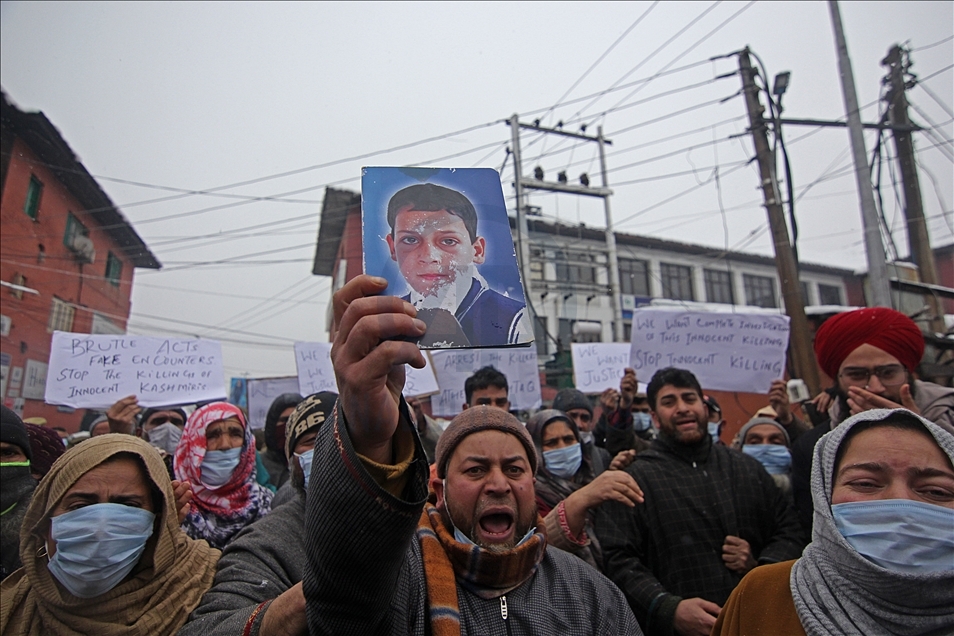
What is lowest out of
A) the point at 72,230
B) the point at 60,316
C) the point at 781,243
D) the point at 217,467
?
the point at 217,467

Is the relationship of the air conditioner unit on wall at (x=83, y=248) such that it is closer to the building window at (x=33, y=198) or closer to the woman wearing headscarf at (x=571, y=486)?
the building window at (x=33, y=198)

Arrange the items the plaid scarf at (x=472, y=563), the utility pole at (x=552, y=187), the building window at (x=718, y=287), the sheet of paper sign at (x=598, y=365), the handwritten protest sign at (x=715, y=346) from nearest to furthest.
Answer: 1. the plaid scarf at (x=472, y=563)
2. the handwritten protest sign at (x=715, y=346)
3. the sheet of paper sign at (x=598, y=365)
4. the utility pole at (x=552, y=187)
5. the building window at (x=718, y=287)

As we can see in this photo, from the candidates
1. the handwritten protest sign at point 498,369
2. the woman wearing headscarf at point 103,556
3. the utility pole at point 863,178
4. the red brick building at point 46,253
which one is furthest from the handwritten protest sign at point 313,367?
the red brick building at point 46,253

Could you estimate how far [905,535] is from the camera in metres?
1.53

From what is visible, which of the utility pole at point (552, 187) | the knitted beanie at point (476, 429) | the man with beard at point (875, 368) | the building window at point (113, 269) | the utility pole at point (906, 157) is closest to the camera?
the knitted beanie at point (476, 429)

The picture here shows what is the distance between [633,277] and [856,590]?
2872 cm

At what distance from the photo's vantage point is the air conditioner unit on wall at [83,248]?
16.8 m

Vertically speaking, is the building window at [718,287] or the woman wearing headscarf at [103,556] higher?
the building window at [718,287]

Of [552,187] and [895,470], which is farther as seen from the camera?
[552,187]

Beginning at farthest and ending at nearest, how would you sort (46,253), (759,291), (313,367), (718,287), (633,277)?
(759,291) → (718,287) → (633,277) → (46,253) → (313,367)

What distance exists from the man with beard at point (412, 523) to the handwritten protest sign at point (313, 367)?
3989mm

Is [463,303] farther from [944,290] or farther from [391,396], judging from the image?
[944,290]

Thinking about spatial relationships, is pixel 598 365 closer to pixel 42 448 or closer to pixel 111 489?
pixel 42 448

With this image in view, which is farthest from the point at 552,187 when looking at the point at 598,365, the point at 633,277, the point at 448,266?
the point at 448,266
